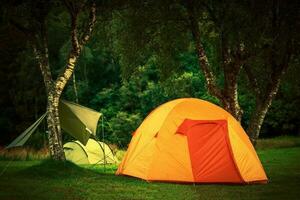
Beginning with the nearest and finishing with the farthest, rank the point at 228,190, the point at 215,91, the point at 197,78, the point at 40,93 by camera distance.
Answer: the point at 228,190 < the point at 215,91 < the point at 197,78 < the point at 40,93

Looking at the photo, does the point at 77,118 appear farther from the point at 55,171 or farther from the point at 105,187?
the point at 105,187

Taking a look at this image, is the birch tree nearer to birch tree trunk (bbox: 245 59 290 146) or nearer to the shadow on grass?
the shadow on grass

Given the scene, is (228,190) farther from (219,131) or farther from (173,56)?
(173,56)

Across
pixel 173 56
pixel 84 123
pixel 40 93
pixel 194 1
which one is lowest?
pixel 40 93

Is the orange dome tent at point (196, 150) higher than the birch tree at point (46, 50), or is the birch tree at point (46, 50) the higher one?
the birch tree at point (46, 50)

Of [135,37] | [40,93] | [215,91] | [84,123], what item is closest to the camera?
[84,123]

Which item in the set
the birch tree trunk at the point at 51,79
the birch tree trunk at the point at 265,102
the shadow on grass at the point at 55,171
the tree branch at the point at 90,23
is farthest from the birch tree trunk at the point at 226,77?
the shadow on grass at the point at 55,171

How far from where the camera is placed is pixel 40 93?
44094 mm

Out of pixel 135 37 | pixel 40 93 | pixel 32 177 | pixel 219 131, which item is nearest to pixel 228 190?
pixel 219 131

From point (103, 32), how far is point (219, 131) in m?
8.71

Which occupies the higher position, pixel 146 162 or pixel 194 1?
pixel 194 1

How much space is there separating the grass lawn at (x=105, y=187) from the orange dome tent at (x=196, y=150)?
34cm

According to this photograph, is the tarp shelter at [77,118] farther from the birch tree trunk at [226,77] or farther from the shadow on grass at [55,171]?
the birch tree trunk at [226,77]

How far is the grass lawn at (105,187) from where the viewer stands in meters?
11.5
